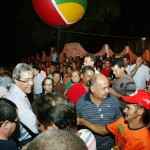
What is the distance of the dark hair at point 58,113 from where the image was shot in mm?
2604

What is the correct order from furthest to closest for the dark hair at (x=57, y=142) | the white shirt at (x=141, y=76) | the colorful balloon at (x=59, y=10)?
1. the white shirt at (x=141, y=76)
2. the colorful balloon at (x=59, y=10)
3. the dark hair at (x=57, y=142)

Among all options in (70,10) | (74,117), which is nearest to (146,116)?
(74,117)

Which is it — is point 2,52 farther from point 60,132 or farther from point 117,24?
point 60,132

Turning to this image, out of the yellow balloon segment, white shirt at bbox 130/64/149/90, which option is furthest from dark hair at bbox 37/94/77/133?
white shirt at bbox 130/64/149/90

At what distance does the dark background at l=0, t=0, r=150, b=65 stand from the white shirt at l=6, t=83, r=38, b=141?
18492 millimetres

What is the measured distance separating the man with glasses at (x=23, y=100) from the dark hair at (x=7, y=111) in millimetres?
469

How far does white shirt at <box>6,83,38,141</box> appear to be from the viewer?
3492mm

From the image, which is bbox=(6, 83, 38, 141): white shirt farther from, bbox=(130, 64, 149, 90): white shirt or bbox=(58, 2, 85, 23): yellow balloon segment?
bbox=(130, 64, 149, 90): white shirt

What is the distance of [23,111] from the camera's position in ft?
11.7

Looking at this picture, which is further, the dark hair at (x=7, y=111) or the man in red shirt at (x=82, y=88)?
the man in red shirt at (x=82, y=88)

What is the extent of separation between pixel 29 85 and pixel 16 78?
0.64ft

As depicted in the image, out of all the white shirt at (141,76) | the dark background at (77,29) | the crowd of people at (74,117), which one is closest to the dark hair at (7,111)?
the crowd of people at (74,117)

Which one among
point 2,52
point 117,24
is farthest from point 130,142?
point 2,52

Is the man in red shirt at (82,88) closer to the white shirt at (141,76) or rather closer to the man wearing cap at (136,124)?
the man wearing cap at (136,124)
